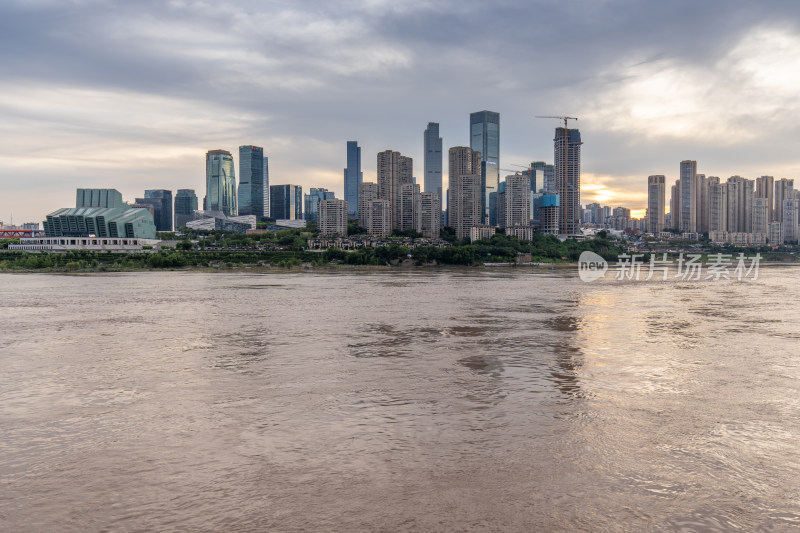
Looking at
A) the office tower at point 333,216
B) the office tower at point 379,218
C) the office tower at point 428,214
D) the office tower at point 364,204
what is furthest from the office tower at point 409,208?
the office tower at point 333,216

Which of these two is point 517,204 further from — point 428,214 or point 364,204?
point 364,204

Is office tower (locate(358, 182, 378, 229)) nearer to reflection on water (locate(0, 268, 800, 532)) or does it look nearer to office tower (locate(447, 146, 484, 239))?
office tower (locate(447, 146, 484, 239))

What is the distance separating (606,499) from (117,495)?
26.2 feet

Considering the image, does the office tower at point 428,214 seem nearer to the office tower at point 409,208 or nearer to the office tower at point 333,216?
the office tower at point 409,208

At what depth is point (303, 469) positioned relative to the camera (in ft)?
35.7

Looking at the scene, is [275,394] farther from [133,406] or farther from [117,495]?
[117,495]

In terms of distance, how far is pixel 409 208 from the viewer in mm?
189000

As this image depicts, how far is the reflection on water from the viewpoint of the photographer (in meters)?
9.36

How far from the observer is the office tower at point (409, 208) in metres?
180

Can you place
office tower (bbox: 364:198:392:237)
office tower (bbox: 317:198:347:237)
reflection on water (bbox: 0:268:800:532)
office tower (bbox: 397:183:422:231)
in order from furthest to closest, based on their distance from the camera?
1. office tower (bbox: 397:183:422:231)
2. office tower (bbox: 364:198:392:237)
3. office tower (bbox: 317:198:347:237)
4. reflection on water (bbox: 0:268:800:532)

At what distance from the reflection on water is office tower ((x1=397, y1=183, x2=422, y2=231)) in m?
153

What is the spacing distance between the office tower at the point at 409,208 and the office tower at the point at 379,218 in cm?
588

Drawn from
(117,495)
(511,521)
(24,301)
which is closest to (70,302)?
(24,301)

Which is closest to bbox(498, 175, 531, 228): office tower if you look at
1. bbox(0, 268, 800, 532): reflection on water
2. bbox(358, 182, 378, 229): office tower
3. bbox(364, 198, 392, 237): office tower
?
bbox(364, 198, 392, 237): office tower
